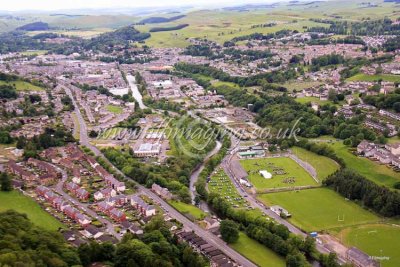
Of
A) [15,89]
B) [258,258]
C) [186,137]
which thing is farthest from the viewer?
[15,89]

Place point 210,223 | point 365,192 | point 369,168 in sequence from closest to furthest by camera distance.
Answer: point 210,223 → point 365,192 → point 369,168

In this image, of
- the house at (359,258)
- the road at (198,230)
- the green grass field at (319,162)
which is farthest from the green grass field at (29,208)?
the green grass field at (319,162)

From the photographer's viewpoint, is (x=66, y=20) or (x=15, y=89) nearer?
(x=15, y=89)

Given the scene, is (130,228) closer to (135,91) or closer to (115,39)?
(135,91)

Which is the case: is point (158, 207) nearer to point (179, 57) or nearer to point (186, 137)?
point (186, 137)

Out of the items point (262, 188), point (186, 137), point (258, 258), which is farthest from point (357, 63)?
point (258, 258)

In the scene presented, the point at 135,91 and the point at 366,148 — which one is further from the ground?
the point at 366,148

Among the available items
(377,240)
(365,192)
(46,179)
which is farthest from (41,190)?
(365,192)
